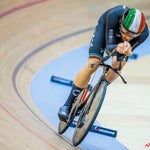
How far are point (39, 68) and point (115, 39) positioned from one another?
7.51 feet

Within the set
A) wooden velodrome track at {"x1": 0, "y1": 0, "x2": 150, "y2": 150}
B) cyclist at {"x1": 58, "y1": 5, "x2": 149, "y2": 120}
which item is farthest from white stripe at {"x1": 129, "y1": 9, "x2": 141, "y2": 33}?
wooden velodrome track at {"x1": 0, "y1": 0, "x2": 150, "y2": 150}

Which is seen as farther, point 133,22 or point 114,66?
point 114,66

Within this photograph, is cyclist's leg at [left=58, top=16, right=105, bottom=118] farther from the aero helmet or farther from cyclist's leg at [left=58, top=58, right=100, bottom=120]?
the aero helmet

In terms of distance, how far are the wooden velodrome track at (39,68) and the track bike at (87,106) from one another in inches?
9.1

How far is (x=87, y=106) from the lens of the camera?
149 inches

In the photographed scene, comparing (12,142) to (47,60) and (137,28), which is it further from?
(47,60)

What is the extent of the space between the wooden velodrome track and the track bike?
0.23 metres

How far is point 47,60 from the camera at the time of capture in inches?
237

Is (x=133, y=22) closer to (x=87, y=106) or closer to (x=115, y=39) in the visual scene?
(x=115, y=39)

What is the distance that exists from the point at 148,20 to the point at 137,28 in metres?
4.15

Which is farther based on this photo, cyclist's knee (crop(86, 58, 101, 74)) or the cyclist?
cyclist's knee (crop(86, 58, 101, 74))

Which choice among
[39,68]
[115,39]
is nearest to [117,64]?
[115,39]

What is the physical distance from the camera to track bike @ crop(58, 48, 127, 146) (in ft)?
11.6

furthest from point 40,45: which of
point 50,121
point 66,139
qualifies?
point 66,139
